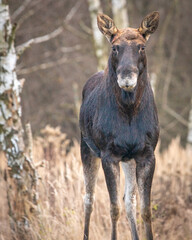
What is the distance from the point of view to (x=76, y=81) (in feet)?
48.8

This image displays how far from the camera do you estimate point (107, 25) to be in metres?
4.85

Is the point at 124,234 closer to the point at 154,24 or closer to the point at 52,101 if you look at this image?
the point at 154,24

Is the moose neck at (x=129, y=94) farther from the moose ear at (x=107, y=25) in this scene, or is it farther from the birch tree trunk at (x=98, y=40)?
the birch tree trunk at (x=98, y=40)

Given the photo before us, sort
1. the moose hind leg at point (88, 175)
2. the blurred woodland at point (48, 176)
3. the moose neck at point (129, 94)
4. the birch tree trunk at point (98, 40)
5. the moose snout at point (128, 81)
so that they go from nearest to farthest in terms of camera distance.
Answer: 1. the moose snout at point (128, 81)
2. the moose neck at point (129, 94)
3. the moose hind leg at point (88, 175)
4. the blurred woodland at point (48, 176)
5. the birch tree trunk at point (98, 40)

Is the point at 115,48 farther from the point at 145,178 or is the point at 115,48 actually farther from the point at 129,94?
the point at 145,178

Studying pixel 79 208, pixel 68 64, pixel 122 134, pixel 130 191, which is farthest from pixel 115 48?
pixel 68 64

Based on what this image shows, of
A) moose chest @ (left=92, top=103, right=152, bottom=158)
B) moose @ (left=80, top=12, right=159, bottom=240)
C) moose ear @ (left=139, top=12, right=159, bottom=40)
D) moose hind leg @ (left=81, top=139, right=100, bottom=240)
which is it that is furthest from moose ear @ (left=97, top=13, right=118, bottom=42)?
moose hind leg @ (left=81, top=139, right=100, bottom=240)

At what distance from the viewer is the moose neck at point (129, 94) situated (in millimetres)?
4668

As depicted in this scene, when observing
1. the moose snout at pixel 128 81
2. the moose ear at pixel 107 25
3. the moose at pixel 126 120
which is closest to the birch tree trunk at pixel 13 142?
the moose at pixel 126 120

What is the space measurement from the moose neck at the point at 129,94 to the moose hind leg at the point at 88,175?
101 cm

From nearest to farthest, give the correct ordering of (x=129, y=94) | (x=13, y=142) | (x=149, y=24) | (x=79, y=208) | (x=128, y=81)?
(x=128, y=81) < (x=129, y=94) < (x=149, y=24) < (x=13, y=142) < (x=79, y=208)

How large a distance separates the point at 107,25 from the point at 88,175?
69.0 inches

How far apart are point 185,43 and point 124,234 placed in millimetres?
12628

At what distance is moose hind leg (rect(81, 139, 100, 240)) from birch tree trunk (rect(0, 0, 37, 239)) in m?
1.00
